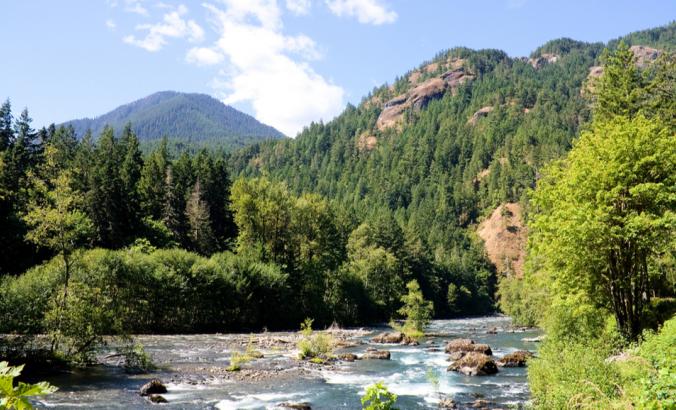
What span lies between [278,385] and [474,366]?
1442 centimetres

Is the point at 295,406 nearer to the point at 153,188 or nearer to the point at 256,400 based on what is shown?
the point at 256,400

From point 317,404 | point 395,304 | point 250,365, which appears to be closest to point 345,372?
point 250,365

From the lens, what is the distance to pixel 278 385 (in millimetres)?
28562

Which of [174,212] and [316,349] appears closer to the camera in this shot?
[316,349]

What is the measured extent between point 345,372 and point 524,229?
475ft

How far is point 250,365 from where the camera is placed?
114 feet

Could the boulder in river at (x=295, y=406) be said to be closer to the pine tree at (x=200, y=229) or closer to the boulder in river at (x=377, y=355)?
the boulder in river at (x=377, y=355)

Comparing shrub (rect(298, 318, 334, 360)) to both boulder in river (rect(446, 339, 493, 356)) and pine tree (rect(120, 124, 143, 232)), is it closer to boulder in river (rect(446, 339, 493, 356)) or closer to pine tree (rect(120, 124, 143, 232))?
boulder in river (rect(446, 339, 493, 356))

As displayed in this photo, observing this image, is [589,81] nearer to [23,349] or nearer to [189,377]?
[189,377]

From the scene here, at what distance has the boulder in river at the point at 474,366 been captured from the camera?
34281 mm

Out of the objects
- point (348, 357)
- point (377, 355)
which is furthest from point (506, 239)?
point (348, 357)

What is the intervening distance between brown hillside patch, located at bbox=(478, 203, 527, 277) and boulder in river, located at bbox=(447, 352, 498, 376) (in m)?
128

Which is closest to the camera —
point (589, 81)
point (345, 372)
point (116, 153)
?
point (345, 372)

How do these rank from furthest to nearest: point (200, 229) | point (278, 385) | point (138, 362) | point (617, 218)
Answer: point (200, 229), point (138, 362), point (278, 385), point (617, 218)
